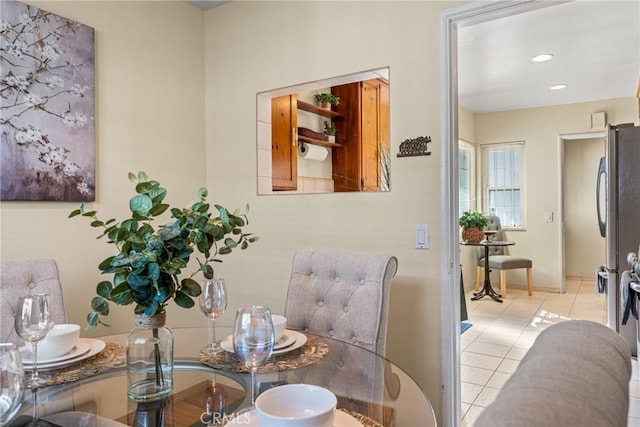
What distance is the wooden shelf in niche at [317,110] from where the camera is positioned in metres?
3.26

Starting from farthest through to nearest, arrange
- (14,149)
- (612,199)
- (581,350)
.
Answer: (612,199), (14,149), (581,350)

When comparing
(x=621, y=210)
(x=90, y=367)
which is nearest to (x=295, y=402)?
(x=90, y=367)

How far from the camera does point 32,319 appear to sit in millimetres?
1082

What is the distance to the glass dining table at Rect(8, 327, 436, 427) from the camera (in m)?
0.95

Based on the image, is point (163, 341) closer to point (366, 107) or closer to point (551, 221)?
point (366, 107)

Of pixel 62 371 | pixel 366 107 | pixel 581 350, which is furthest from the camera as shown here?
pixel 366 107

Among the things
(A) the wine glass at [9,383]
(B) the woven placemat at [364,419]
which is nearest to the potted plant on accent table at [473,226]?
(B) the woven placemat at [364,419]

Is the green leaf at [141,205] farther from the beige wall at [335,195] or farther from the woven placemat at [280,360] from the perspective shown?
the beige wall at [335,195]

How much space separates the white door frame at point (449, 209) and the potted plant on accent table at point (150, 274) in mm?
1194

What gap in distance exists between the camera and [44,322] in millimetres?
1099

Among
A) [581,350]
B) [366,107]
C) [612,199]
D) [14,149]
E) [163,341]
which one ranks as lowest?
[163,341]

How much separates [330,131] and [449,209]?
6.22 feet

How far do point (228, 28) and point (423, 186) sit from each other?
1.67 metres

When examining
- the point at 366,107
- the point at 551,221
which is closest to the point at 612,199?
the point at 366,107
